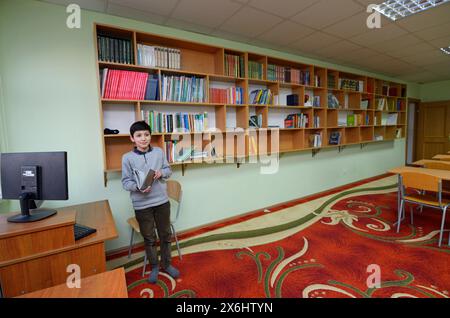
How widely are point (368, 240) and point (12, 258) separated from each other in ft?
10.9

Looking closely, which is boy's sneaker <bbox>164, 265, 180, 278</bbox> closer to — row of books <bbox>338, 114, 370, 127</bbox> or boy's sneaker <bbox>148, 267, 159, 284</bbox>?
boy's sneaker <bbox>148, 267, 159, 284</bbox>

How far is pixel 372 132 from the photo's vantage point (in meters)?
5.03

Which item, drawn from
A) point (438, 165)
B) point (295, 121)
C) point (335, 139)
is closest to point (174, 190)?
point (295, 121)

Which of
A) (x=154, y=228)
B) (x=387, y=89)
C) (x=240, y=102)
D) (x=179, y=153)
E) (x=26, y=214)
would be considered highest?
(x=387, y=89)

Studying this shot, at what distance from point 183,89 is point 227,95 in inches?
25.0

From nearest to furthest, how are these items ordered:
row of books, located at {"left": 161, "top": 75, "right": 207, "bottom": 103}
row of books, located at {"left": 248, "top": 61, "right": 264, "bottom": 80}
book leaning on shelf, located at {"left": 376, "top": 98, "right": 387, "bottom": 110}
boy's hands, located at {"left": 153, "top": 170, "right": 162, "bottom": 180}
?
boy's hands, located at {"left": 153, "top": 170, "right": 162, "bottom": 180}, row of books, located at {"left": 161, "top": 75, "right": 207, "bottom": 103}, row of books, located at {"left": 248, "top": 61, "right": 264, "bottom": 80}, book leaning on shelf, located at {"left": 376, "top": 98, "right": 387, "bottom": 110}

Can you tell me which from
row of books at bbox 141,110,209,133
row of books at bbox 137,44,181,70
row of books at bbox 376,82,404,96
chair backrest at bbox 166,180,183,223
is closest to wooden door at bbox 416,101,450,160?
row of books at bbox 376,82,404,96

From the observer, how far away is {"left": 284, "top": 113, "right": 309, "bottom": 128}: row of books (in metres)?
3.71

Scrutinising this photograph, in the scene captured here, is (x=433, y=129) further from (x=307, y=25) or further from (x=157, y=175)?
(x=157, y=175)

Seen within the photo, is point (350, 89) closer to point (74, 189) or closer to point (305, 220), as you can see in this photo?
→ point (305, 220)

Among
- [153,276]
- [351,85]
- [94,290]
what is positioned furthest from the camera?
[351,85]

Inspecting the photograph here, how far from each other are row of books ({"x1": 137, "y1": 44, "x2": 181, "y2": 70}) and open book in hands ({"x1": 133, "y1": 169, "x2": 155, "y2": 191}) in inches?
51.7

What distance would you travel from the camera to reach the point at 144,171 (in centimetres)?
198

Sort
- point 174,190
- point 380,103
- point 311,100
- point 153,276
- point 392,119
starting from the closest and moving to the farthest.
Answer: point 153,276 → point 174,190 → point 311,100 → point 380,103 → point 392,119
